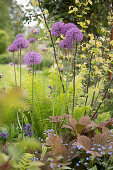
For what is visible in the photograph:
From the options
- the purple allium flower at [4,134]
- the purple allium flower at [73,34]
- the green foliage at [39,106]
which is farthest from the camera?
the green foliage at [39,106]

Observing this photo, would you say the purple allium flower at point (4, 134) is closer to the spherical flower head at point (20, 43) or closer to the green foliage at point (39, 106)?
the green foliage at point (39, 106)

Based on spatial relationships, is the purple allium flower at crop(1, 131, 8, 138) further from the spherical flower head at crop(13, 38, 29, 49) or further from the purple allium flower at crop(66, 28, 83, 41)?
the purple allium flower at crop(66, 28, 83, 41)

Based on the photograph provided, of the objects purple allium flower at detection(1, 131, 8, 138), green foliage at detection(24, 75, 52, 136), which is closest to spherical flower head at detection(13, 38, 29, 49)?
green foliage at detection(24, 75, 52, 136)

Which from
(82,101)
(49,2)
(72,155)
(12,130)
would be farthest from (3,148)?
(49,2)

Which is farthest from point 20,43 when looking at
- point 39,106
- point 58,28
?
point 39,106

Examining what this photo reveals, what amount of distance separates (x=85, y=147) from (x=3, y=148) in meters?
0.59

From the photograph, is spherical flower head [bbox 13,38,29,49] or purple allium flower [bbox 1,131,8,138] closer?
spherical flower head [bbox 13,38,29,49]

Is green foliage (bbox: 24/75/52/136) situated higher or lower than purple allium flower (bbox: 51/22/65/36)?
lower

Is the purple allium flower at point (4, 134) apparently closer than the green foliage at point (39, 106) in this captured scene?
Yes

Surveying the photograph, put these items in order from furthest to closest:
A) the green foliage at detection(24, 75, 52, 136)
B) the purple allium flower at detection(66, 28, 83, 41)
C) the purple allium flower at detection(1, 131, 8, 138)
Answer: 1. the green foliage at detection(24, 75, 52, 136)
2. the purple allium flower at detection(1, 131, 8, 138)
3. the purple allium flower at detection(66, 28, 83, 41)

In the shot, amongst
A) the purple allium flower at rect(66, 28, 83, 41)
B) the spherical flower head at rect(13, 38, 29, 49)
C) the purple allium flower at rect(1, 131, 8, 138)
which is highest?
the purple allium flower at rect(66, 28, 83, 41)

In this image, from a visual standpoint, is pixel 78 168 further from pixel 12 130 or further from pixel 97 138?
pixel 12 130

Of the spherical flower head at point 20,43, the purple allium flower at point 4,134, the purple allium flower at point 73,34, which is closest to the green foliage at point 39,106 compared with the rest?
the purple allium flower at point 4,134

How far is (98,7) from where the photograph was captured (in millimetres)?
2496
